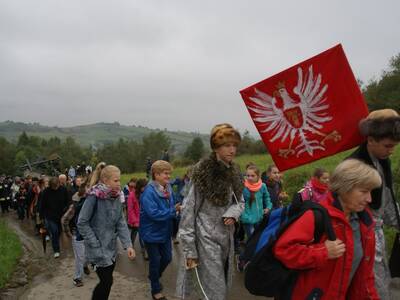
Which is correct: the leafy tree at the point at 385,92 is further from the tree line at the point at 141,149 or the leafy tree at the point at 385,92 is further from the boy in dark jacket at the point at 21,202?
the boy in dark jacket at the point at 21,202

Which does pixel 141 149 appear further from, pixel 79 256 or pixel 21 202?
pixel 79 256

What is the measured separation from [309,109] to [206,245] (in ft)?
4.74

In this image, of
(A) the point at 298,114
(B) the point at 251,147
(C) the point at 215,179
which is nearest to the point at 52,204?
(C) the point at 215,179

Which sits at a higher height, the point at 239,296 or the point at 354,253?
the point at 354,253

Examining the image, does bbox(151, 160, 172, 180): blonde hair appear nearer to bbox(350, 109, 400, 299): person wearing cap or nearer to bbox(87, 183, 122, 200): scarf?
bbox(87, 183, 122, 200): scarf

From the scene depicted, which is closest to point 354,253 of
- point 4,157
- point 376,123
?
point 376,123

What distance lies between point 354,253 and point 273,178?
5591mm

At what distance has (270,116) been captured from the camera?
3400 millimetres

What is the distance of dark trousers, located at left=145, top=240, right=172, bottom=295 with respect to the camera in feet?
17.6

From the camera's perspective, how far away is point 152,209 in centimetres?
527

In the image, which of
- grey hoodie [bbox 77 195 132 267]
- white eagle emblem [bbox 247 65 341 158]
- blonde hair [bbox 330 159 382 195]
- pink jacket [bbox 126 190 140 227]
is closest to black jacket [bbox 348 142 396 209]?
white eagle emblem [bbox 247 65 341 158]

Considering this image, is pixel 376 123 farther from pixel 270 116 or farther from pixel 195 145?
pixel 195 145

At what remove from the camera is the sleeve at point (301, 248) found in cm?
219

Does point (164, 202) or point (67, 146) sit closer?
point (164, 202)
